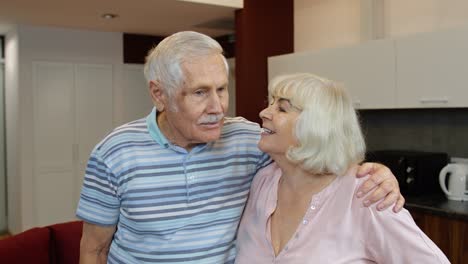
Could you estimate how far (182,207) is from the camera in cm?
142

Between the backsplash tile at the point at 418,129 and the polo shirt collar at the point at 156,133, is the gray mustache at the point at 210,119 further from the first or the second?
the backsplash tile at the point at 418,129

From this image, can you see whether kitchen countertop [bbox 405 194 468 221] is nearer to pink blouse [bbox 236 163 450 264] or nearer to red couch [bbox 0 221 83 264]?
pink blouse [bbox 236 163 450 264]

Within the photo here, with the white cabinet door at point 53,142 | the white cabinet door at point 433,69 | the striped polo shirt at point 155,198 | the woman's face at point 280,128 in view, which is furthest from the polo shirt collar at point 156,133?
the white cabinet door at point 53,142

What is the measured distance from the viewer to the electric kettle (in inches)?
123

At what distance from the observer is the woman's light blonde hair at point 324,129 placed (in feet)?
4.69

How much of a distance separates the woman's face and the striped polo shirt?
0.17 meters

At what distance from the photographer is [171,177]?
1413 mm

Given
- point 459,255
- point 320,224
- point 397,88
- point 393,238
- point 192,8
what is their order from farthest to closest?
point 192,8 → point 397,88 → point 459,255 → point 320,224 → point 393,238

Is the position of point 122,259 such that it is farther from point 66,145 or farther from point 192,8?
point 66,145

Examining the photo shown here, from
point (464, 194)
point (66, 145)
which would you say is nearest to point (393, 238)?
point (464, 194)

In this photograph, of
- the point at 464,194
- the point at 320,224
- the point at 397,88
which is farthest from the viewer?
the point at 397,88

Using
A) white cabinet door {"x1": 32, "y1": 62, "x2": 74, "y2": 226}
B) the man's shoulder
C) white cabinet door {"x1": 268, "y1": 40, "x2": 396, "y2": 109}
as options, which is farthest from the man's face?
white cabinet door {"x1": 32, "y1": 62, "x2": 74, "y2": 226}

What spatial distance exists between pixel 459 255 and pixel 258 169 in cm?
174

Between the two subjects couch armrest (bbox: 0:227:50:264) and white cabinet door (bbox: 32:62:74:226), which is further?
white cabinet door (bbox: 32:62:74:226)
